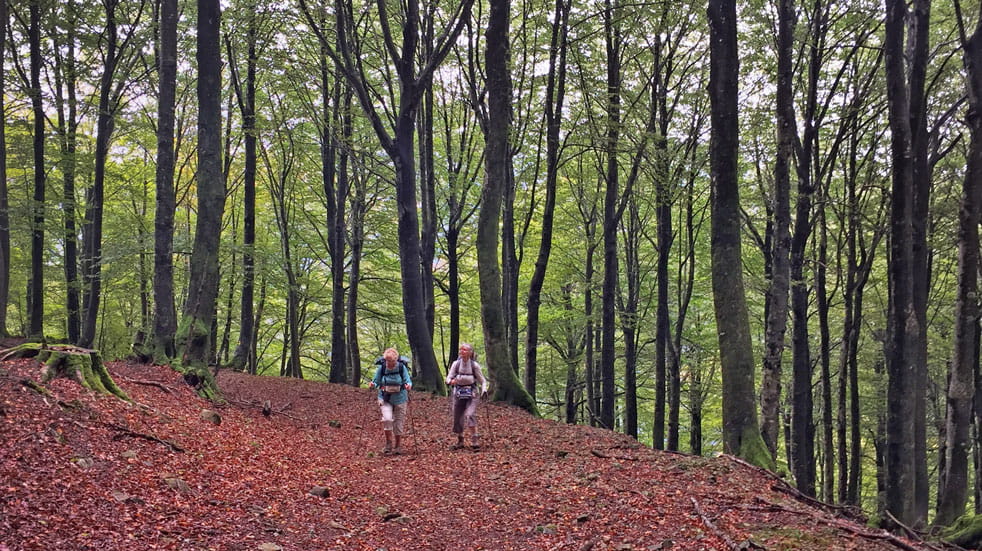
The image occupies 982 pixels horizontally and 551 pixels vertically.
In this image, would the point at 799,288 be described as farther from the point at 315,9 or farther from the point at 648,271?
the point at 315,9

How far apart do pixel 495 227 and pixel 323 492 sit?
24.6 ft

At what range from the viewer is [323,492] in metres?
6.46

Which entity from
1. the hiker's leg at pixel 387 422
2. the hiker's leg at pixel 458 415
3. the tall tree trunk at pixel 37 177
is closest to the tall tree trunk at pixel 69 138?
the tall tree trunk at pixel 37 177

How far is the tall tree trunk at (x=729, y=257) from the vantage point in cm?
782

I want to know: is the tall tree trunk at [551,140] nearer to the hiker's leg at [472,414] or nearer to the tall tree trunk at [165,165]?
the hiker's leg at [472,414]

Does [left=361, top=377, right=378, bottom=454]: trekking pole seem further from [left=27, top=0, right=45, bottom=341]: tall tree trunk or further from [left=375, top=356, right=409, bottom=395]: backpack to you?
[left=27, top=0, right=45, bottom=341]: tall tree trunk

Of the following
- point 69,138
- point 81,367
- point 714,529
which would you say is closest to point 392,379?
point 81,367

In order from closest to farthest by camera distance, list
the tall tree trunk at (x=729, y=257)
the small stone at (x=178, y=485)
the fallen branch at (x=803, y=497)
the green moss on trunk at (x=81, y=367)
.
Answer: the small stone at (x=178, y=485), the fallen branch at (x=803, y=497), the green moss on trunk at (x=81, y=367), the tall tree trunk at (x=729, y=257)

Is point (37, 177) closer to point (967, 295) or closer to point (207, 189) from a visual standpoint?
point (207, 189)

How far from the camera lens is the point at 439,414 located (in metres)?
12.8

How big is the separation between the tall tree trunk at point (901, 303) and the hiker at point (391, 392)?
7.89 m

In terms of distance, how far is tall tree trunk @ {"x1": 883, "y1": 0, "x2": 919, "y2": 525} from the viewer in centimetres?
902

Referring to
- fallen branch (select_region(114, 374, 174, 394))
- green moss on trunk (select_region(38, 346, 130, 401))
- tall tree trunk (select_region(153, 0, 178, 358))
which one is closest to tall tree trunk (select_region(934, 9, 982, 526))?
fallen branch (select_region(114, 374, 174, 394))

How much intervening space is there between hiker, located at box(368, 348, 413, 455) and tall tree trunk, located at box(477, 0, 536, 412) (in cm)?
309
